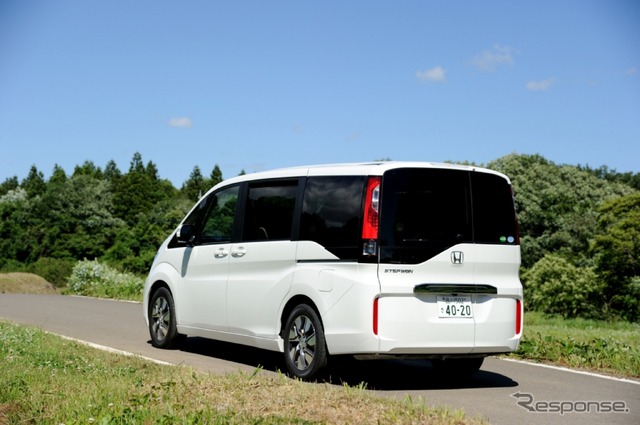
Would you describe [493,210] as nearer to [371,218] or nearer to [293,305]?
[371,218]

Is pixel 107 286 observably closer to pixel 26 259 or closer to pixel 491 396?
pixel 491 396

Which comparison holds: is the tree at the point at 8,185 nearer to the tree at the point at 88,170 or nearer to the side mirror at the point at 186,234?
the tree at the point at 88,170

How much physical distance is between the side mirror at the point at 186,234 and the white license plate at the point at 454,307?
12.9ft

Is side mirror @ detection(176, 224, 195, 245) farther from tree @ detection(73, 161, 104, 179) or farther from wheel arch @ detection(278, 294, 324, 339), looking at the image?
tree @ detection(73, 161, 104, 179)

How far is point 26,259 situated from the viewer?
91.1 metres

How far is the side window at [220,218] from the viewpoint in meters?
11.1

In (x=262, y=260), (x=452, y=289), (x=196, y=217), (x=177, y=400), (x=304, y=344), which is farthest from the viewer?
(x=196, y=217)

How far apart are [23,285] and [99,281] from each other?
3964mm

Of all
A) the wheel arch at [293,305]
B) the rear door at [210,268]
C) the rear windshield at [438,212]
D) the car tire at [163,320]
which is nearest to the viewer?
the rear windshield at [438,212]

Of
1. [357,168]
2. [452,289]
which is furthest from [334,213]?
[452,289]

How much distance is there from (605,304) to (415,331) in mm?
49451

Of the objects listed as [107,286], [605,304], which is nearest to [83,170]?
[605,304]

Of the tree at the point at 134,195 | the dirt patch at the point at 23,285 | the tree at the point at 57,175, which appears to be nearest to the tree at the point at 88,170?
the tree at the point at 57,175

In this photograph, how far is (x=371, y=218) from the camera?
885cm
